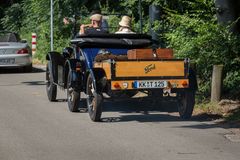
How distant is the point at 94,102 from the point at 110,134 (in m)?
1.20

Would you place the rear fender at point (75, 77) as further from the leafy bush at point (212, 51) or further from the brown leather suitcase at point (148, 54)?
the leafy bush at point (212, 51)

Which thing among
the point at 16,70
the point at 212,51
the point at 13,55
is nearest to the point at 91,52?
the point at 212,51

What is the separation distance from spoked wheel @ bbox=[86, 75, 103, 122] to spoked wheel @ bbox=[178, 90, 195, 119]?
143 centimetres

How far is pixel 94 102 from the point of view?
31.3ft

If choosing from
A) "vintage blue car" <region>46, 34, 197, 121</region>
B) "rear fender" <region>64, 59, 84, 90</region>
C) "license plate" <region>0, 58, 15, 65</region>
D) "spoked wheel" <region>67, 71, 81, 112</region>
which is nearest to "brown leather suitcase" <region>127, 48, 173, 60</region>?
"vintage blue car" <region>46, 34, 197, 121</region>

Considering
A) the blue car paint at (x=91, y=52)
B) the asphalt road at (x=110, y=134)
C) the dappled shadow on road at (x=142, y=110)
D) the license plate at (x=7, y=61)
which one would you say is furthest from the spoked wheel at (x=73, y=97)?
the license plate at (x=7, y=61)

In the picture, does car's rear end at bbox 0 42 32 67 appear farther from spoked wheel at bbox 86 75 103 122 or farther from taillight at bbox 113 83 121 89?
taillight at bbox 113 83 121 89

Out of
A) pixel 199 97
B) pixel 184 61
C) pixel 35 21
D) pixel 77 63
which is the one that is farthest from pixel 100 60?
pixel 35 21

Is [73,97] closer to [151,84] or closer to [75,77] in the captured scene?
[75,77]

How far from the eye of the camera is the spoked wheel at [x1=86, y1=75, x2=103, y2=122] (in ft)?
30.8

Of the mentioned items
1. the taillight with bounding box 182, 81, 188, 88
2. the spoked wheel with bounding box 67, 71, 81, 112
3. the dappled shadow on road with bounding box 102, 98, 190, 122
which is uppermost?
the taillight with bounding box 182, 81, 188, 88

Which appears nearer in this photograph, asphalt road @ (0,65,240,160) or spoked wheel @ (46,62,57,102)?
asphalt road @ (0,65,240,160)

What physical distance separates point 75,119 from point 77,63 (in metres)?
1.12

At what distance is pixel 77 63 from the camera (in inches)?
412
